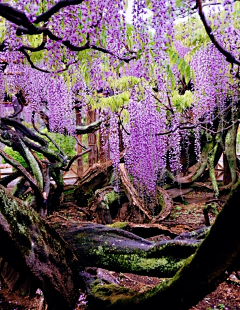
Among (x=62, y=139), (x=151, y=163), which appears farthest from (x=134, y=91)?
(x=62, y=139)

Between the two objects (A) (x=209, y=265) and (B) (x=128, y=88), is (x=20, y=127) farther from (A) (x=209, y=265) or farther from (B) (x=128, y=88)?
(A) (x=209, y=265)

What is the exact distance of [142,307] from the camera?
1.67 metres

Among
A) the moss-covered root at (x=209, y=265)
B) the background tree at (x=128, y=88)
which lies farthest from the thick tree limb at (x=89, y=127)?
the moss-covered root at (x=209, y=265)

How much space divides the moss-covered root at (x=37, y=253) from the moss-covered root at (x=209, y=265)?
2.33 feet

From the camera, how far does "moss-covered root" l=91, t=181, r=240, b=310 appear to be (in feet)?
3.82

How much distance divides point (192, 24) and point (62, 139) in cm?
758

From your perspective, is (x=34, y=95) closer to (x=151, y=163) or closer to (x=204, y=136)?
(x=151, y=163)

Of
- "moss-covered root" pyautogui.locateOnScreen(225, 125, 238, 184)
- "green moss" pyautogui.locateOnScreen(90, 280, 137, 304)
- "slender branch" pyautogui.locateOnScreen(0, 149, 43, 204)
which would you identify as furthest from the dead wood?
"green moss" pyautogui.locateOnScreen(90, 280, 137, 304)

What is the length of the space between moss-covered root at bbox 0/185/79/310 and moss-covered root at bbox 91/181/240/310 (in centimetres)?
71

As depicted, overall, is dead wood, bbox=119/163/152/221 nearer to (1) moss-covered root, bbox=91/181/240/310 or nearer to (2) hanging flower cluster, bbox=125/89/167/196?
(2) hanging flower cluster, bbox=125/89/167/196

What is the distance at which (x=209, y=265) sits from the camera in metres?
1.27

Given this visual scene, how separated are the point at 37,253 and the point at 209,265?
1050mm

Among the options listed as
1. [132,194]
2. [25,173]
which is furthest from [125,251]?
[132,194]

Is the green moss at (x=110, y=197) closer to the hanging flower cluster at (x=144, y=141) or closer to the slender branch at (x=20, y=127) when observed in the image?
the hanging flower cluster at (x=144, y=141)
